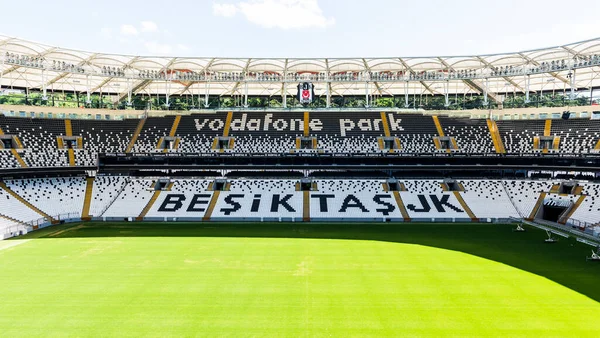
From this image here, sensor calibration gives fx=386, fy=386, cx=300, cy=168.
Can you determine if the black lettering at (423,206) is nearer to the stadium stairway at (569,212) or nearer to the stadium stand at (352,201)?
the stadium stand at (352,201)

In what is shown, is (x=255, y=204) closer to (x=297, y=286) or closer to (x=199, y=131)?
(x=199, y=131)

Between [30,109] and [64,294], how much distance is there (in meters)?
42.1

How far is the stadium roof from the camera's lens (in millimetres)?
46375

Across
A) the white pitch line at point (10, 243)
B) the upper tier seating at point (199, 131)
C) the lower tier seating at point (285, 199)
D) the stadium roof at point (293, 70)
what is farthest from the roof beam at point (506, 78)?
the white pitch line at point (10, 243)

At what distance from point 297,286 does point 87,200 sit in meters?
33.0

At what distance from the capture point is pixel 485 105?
178 ft

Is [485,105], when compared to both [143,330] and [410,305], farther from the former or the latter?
[143,330]

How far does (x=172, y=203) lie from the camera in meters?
42.8

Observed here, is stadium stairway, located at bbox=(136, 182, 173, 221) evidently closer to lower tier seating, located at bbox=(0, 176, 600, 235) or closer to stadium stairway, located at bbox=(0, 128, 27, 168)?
lower tier seating, located at bbox=(0, 176, 600, 235)

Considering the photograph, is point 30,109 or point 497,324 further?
point 30,109

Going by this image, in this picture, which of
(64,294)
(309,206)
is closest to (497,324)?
(64,294)

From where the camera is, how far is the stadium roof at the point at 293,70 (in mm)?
46375

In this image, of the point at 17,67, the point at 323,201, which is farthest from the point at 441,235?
the point at 17,67

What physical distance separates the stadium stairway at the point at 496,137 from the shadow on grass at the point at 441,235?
1353cm
